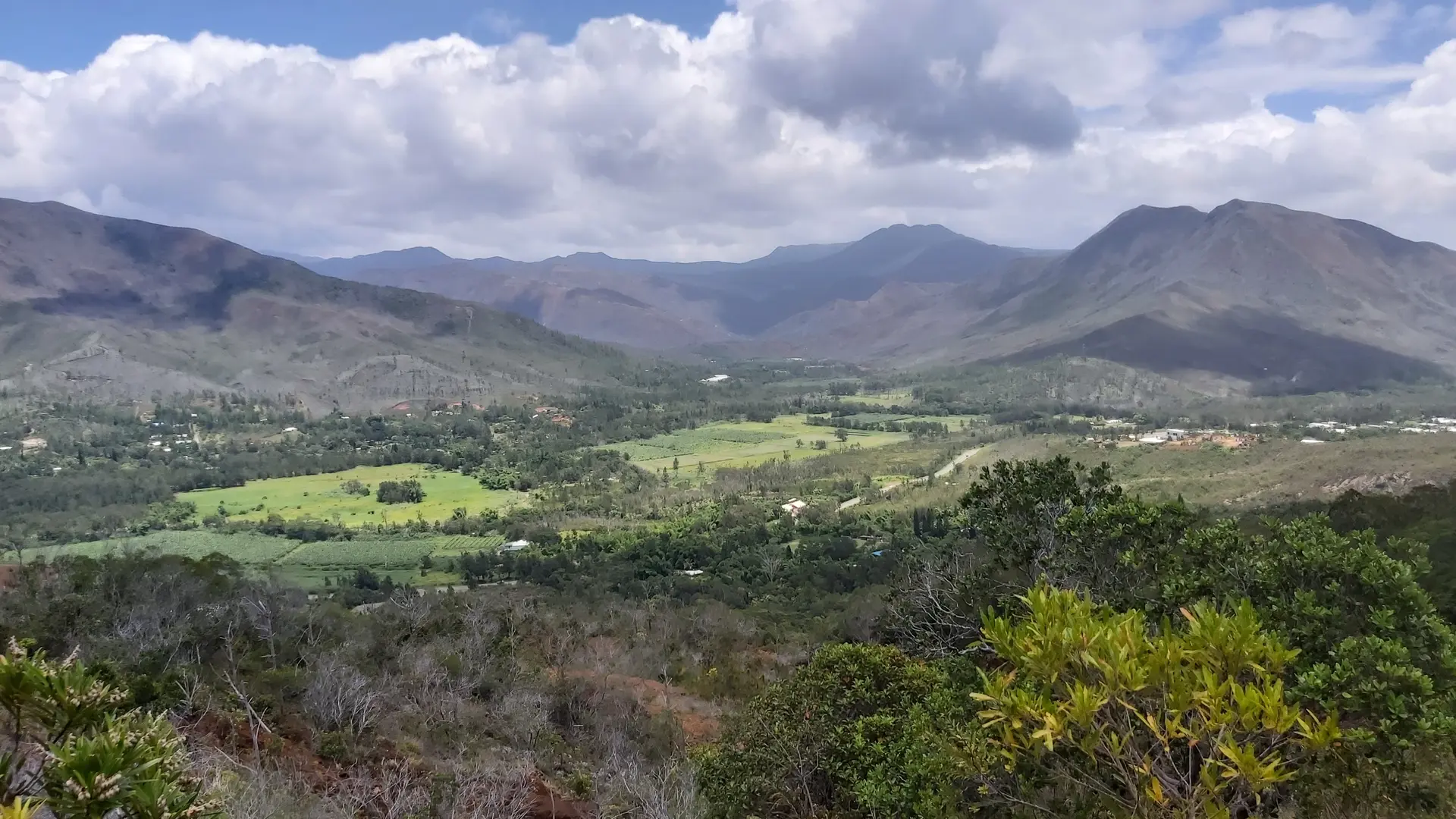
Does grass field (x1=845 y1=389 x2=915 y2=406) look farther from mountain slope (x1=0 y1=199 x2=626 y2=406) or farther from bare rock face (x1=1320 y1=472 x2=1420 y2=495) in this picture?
bare rock face (x1=1320 y1=472 x2=1420 y2=495)

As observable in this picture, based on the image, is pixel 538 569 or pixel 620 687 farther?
pixel 538 569

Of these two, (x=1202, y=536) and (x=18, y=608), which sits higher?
(x=1202, y=536)

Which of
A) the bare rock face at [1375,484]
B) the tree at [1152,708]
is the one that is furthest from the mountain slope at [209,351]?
the tree at [1152,708]

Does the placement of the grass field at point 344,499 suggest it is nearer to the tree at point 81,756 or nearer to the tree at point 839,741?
the tree at point 839,741

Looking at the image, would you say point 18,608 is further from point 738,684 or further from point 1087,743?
point 1087,743

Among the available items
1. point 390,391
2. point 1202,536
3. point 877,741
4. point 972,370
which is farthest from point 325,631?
point 972,370

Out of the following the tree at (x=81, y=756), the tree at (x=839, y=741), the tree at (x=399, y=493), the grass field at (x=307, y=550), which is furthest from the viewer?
the tree at (x=399, y=493)
